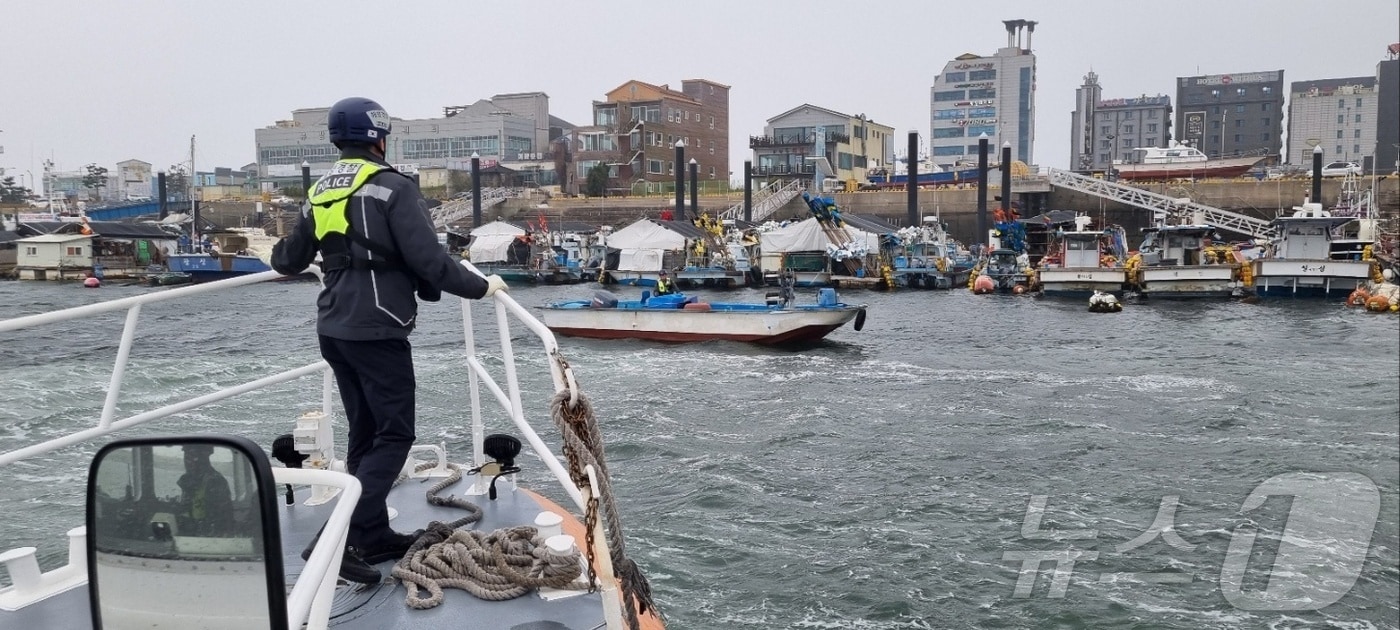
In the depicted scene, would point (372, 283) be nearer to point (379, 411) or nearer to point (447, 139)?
point (379, 411)

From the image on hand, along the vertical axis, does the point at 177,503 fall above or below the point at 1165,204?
below

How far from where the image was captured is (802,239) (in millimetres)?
39500

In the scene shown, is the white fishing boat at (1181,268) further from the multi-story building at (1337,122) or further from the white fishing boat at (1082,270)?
the multi-story building at (1337,122)

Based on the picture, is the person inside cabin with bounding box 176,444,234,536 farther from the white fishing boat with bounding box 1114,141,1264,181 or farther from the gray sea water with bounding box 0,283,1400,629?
the white fishing boat with bounding box 1114,141,1264,181

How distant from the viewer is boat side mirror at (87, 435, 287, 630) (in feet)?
5.90

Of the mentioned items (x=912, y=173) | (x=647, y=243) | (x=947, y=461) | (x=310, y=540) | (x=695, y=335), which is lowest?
(x=947, y=461)

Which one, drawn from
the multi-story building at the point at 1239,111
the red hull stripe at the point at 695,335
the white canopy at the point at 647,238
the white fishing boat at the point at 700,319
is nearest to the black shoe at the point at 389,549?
the white fishing boat at the point at 700,319

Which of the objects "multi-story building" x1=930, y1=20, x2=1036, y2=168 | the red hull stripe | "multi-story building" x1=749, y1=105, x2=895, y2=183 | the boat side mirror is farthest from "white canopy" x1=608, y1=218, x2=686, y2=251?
"multi-story building" x1=930, y1=20, x2=1036, y2=168

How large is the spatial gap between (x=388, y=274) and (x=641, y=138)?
235 ft

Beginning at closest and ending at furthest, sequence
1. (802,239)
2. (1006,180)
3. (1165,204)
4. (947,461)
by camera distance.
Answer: (947,461) < (802,239) < (1165,204) < (1006,180)

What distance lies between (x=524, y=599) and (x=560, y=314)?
19.4 meters

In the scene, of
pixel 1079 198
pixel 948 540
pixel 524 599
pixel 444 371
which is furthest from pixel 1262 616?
pixel 1079 198

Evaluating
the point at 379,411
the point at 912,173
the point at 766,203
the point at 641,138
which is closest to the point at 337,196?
the point at 379,411

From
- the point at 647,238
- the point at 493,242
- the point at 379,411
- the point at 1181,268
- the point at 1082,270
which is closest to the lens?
the point at 379,411
